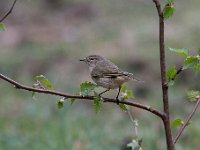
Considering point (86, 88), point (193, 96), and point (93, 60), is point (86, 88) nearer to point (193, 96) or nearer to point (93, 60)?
point (193, 96)

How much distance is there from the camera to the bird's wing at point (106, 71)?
13.8ft

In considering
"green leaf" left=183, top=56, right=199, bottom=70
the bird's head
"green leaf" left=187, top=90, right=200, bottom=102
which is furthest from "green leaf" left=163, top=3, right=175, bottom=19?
the bird's head

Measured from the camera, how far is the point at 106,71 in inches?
168

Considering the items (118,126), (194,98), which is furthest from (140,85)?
(194,98)

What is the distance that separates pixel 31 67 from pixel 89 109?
332 cm

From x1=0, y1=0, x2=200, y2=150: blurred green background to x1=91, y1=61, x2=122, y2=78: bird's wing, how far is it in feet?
2.31

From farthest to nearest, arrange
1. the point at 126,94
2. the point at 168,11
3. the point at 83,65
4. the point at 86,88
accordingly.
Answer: the point at 83,65
the point at 126,94
the point at 86,88
the point at 168,11

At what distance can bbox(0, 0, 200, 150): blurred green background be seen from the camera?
711 cm

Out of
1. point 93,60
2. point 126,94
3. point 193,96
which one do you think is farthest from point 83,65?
Result: point 193,96

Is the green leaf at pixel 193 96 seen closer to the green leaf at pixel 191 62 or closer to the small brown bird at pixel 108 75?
the green leaf at pixel 191 62

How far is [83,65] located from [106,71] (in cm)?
859

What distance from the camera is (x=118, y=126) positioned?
826 centimetres

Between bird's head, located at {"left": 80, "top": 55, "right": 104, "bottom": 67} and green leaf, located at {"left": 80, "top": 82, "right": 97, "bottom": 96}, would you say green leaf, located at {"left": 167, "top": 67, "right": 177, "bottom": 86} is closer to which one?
green leaf, located at {"left": 80, "top": 82, "right": 97, "bottom": 96}

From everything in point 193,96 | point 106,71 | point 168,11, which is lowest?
point 193,96
